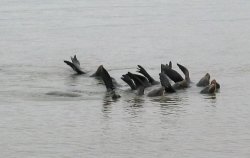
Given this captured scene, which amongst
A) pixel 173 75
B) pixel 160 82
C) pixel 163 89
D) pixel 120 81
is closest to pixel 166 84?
pixel 163 89

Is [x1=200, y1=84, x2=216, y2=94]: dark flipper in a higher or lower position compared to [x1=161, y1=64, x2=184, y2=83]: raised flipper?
lower

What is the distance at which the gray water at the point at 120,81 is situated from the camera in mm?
11328

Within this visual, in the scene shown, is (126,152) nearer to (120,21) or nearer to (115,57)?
(115,57)

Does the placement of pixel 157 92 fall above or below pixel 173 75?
below

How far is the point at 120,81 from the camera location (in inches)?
666

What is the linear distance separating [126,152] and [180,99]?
13.5 ft

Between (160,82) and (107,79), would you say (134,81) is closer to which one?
(107,79)

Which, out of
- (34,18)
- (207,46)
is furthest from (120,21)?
(207,46)

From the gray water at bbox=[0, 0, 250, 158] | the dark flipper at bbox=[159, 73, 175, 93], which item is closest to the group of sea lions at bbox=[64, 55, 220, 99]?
the dark flipper at bbox=[159, 73, 175, 93]

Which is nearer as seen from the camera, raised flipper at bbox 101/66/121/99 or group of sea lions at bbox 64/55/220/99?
group of sea lions at bbox 64/55/220/99

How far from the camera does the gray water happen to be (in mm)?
11328

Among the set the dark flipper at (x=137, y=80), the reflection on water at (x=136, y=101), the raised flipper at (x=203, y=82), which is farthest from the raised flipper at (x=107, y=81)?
the raised flipper at (x=203, y=82)

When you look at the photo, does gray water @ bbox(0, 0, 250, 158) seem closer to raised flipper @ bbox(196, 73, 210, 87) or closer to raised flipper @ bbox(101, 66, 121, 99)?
raised flipper @ bbox(101, 66, 121, 99)

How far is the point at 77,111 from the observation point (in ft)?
44.9
